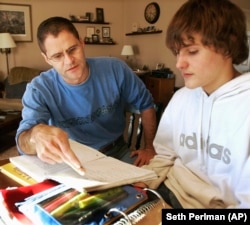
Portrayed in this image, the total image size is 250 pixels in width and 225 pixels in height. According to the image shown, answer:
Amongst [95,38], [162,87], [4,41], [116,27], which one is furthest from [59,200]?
[116,27]

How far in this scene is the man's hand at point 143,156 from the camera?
1.36 metres

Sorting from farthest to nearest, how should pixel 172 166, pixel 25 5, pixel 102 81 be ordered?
1. pixel 25 5
2. pixel 102 81
3. pixel 172 166

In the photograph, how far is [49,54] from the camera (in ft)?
4.27

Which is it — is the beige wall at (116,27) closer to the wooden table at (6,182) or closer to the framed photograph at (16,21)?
the framed photograph at (16,21)

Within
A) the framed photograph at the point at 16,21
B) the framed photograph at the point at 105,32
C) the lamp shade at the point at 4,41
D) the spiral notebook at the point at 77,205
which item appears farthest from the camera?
the framed photograph at the point at 105,32

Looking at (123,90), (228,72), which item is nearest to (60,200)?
(228,72)

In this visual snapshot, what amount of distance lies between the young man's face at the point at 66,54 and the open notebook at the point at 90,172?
→ 1.61 feet

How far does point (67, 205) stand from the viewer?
61 cm

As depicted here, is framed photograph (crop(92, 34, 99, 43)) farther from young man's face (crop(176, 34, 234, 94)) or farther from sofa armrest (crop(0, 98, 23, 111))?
young man's face (crop(176, 34, 234, 94))

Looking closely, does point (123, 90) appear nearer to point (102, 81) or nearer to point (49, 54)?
point (102, 81)

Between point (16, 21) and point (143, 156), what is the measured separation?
404cm

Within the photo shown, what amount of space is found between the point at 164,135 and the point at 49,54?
2.26 ft

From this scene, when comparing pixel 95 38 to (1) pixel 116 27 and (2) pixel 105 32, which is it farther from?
(1) pixel 116 27

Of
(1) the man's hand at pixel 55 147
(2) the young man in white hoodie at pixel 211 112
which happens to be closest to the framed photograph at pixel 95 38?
(2) the young man in white hoodie at pixel 211 112
